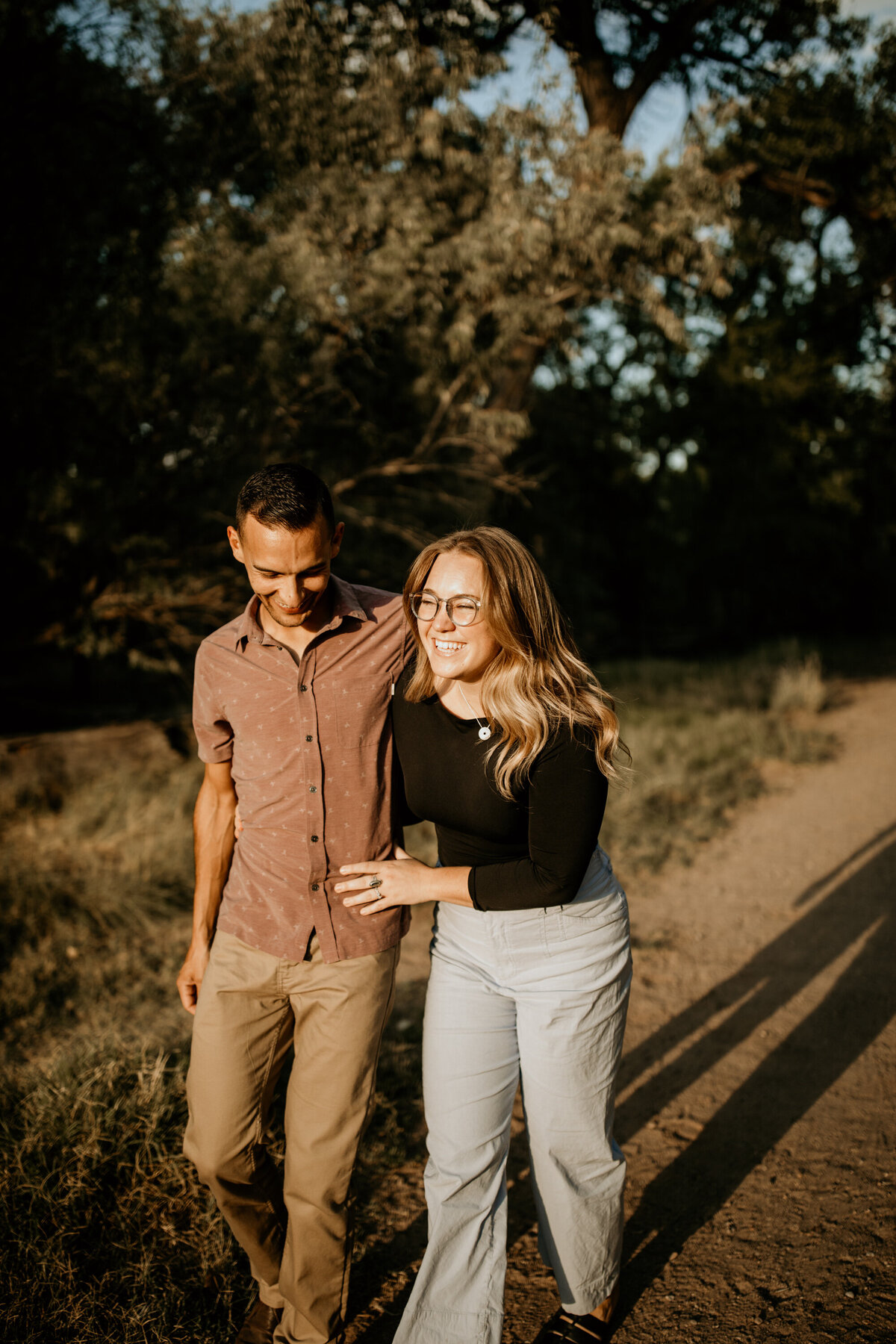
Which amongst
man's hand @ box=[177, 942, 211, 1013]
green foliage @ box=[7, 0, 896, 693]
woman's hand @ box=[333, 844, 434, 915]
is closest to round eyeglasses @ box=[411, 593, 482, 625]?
woman's hand @ box=[333, 844, 434, 915]

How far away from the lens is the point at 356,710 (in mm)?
2391

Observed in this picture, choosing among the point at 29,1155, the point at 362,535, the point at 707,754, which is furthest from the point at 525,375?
the point at 29,1155

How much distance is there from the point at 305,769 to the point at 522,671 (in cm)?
62

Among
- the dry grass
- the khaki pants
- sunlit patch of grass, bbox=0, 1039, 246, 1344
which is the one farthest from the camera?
the dry grass

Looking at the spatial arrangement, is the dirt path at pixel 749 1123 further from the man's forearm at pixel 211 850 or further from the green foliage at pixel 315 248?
the green foliage at pixel 315 248

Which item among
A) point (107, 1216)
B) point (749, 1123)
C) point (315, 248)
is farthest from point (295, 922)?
point (315, 248)

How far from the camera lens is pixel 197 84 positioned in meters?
7.63

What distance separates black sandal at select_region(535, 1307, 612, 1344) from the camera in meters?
2.44

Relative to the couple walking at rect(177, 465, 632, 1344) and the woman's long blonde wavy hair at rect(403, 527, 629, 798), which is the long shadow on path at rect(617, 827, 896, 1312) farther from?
the woman's long blonde wavy hair at rect(403, 527, 629, 798)

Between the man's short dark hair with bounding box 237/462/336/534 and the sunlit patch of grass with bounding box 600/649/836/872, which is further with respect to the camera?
the sunlit patch of grass with bounding box 600/649/836/872

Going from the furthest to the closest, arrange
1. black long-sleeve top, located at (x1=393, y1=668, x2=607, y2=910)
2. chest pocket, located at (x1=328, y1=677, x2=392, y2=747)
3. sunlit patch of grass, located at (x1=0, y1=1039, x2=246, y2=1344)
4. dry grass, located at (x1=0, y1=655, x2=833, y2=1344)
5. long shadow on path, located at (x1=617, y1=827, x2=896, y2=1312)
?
long shadow on path, located at (x1=617, y1=827, x2=896, y2=1312) → dry grass, located at (x1=0, y1=655, x2=833, y2=1344) → sunlit patch of grass, located at (x1=0, y1=1039, x2=246, y2=1344) → chest pocket, located at (x1=328, y1=677, x2=392, y2=747) → black long-sleeve top, located at (x1=393, y1=668, x2=607, y2=910)

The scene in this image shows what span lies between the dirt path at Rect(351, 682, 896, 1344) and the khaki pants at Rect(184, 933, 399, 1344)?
500mm

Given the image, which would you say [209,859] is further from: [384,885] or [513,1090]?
[513,1090]

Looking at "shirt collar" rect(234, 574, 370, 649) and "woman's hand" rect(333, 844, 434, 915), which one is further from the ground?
"shirt collar" rect(234, 574, 370, 649)
